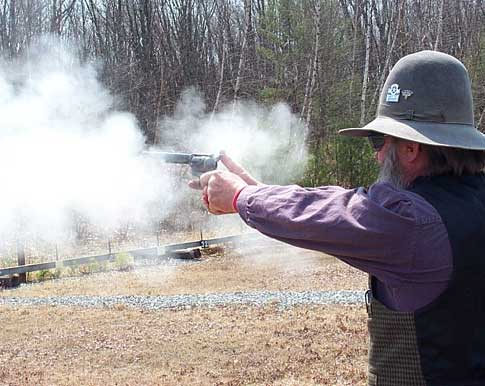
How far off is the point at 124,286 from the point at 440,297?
1189cm

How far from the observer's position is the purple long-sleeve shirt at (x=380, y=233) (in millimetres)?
1812

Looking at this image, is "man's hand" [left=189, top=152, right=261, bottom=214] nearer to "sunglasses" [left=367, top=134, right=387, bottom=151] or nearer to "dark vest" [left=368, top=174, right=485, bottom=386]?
"sunglasses" [left=367, top=134, right=387, bottom=151]

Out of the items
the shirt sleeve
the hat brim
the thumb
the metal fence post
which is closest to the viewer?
the shirt sleeve

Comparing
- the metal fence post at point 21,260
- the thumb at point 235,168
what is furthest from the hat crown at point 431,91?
the metal fence post at point 21,260

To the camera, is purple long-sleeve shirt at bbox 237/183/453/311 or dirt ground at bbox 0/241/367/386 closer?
purple long-sleeve shirt at bbox 237/183/453/311

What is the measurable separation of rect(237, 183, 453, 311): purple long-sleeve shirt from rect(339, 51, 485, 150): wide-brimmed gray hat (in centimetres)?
21

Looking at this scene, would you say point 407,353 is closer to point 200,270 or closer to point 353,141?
point 200,270

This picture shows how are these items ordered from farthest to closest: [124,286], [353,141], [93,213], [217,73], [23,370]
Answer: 1. [217,73]
2. [353,141]
3. [93,213]
4. [124,286]
5. [23,370]

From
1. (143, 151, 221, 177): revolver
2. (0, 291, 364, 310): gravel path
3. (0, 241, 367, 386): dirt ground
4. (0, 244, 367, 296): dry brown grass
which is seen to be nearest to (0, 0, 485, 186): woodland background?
(0, 244, 367, 296): dry brown grass

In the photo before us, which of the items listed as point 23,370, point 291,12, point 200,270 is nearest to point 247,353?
point 23,370

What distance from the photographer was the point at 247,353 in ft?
24.7

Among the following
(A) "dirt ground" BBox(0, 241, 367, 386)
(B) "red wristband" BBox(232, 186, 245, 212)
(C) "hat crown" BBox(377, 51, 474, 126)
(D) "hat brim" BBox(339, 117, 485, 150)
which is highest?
(C) "hat crown" BBox(377, 51, 474, 126)

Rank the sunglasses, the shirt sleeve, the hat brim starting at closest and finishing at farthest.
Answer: the shirt sleeve
the hat brim
the sunglasses

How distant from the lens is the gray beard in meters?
2.01
